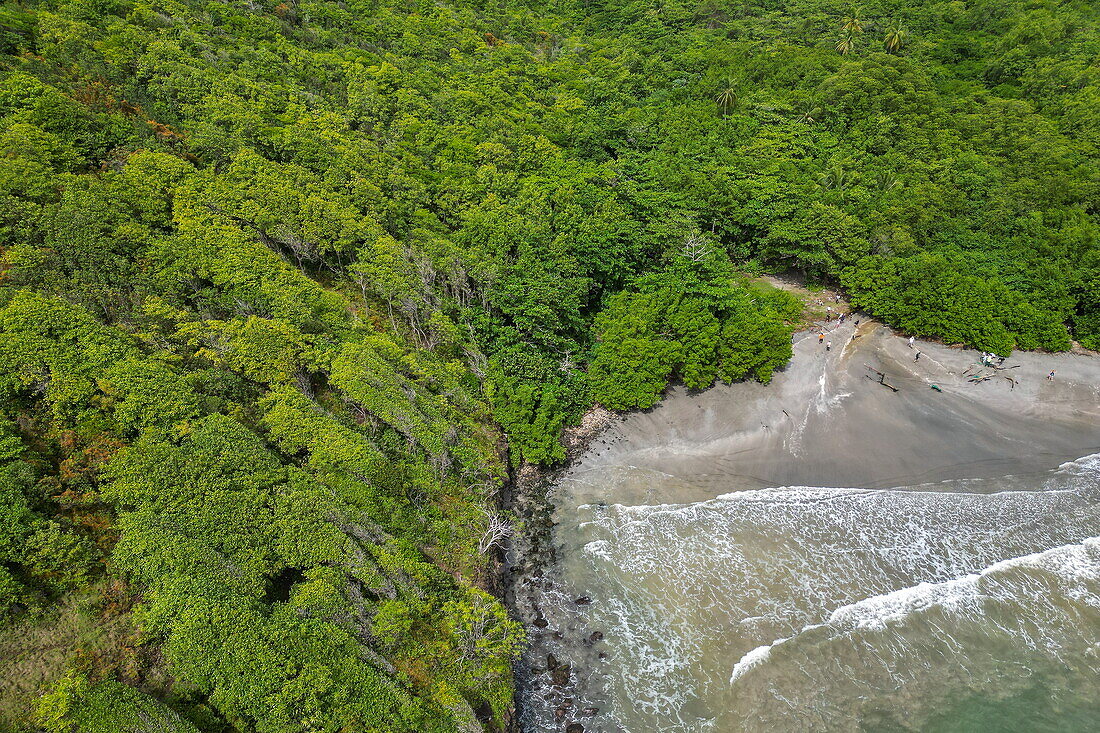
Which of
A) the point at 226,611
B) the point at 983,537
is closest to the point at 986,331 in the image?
the point at 983,537

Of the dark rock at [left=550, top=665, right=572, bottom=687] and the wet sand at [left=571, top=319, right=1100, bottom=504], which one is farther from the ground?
the wet sand at [left=571, top=319, right=1100, bottom=504]

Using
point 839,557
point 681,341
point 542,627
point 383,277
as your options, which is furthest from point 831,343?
point 383,277

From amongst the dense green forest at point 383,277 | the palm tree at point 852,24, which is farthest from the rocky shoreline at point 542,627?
the palm tree at point 852,24

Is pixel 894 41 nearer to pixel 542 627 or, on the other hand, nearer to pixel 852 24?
pixel 852 24

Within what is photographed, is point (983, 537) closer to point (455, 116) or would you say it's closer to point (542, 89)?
point (455, 116)

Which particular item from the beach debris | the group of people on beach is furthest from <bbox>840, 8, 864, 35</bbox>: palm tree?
the beach debris

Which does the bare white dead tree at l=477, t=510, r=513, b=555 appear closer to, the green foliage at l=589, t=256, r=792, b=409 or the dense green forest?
the dense green forest
